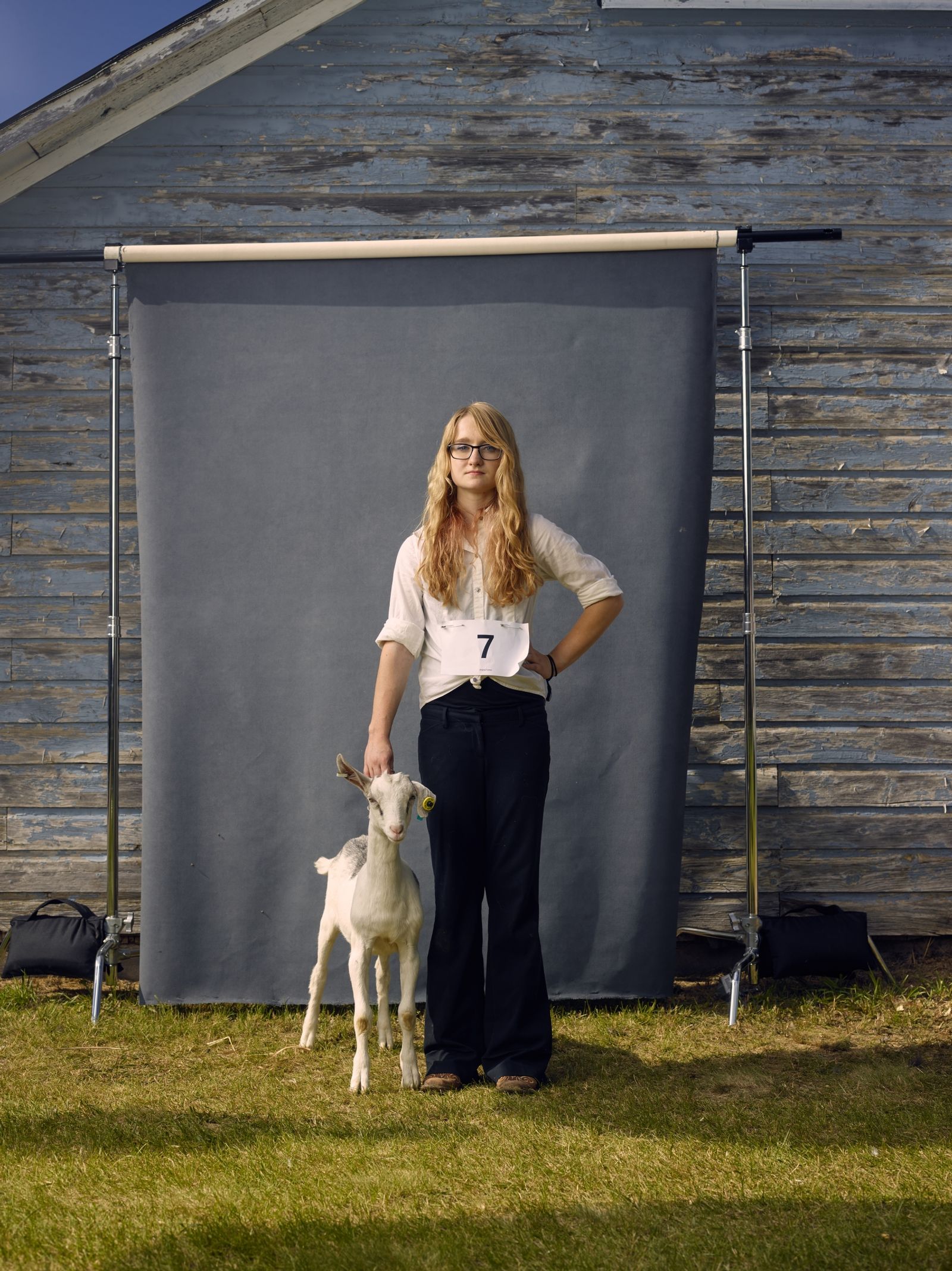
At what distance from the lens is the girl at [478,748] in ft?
9.19

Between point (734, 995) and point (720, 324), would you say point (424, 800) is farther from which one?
point (720, 324)

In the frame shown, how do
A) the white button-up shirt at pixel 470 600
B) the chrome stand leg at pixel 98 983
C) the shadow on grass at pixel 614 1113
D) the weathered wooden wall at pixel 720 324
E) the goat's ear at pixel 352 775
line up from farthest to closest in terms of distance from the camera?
1. the weathered wooden wall at pixel 720 324
2. the chrome stand leg at pixel 98 983
3. the white button-up shirt at pixel 470 600
4. the goat's ear at pixel 352 775
5. the shadow on grass at pixel 614 1113

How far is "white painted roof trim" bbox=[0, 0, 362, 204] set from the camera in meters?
3.90

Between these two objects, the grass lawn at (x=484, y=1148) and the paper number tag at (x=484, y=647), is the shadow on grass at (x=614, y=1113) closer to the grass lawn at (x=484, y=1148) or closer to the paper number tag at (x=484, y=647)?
the grass lawn at (x=484, y=1148)

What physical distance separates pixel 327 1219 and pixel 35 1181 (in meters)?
0.72

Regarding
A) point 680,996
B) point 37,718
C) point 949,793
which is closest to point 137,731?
point 37,718

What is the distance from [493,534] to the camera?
112 inches

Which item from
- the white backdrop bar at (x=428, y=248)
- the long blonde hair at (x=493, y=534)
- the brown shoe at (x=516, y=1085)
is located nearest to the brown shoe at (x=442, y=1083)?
the brown shoe at (x=516, y=1085)

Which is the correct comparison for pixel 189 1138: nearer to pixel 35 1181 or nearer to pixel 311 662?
pixel 35 1181

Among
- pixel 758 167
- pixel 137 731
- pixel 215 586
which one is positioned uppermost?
pixel 758 167

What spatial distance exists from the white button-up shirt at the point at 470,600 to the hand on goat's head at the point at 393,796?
30 centimetres

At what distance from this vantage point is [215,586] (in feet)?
12.1

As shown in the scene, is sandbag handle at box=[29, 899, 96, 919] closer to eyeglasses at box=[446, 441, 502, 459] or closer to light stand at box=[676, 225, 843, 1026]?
eyeglasses at box=[446, 441, 502, 459]

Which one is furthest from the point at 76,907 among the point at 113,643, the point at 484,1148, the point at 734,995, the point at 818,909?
the point at 818,909
